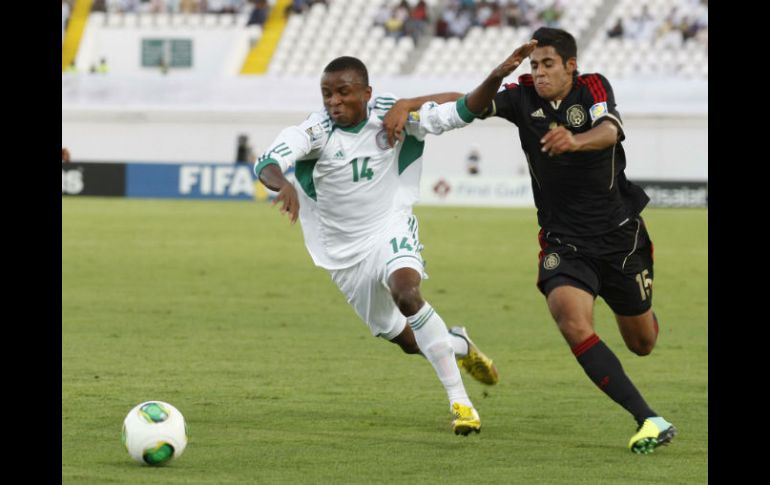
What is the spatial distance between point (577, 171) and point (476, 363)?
1.90 metres

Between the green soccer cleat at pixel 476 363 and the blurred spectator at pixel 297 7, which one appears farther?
the blurred spectator at pixel 297 7

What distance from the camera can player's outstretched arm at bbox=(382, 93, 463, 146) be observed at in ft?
29.8

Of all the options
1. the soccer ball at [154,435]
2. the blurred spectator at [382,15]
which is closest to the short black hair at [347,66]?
the soccer ball at [154,435]

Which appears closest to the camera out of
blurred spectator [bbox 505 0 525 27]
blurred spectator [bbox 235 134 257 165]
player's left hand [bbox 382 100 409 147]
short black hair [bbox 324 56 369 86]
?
short black hair [bbox 324 56 369 86]

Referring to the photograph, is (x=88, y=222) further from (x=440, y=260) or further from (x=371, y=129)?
(x=371, y=129)

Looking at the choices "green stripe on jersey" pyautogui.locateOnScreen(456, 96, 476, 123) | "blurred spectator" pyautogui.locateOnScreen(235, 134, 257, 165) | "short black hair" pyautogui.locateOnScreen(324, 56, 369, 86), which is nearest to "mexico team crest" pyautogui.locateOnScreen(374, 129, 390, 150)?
"short black hair" pyautogui.locateOnScreen(324, 56, 369, 86)

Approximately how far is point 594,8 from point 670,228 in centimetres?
2032

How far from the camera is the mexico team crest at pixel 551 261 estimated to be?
8406mm

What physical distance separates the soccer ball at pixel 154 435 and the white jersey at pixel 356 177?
7.69 feet

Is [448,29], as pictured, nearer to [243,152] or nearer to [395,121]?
[243,152]

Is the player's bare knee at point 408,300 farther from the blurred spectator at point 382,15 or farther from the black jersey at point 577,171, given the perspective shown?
the blurred spectator at point 382,15

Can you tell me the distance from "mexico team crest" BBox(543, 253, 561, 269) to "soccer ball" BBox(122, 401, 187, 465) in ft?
8.05

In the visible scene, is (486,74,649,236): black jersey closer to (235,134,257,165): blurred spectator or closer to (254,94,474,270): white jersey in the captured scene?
(254,94,474,270): white jersey
